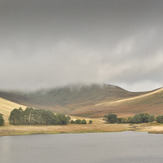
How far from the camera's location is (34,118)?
187 meters

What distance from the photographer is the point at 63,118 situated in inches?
7795

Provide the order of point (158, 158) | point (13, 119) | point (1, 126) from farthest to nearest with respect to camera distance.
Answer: point (13, 119) < point (1, 126) < point (158, 158)

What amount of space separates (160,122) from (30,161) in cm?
16082

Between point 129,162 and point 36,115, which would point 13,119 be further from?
point 129,162

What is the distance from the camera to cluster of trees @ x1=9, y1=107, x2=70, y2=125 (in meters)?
180

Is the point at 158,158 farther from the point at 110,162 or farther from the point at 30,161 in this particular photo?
the point at 30,161

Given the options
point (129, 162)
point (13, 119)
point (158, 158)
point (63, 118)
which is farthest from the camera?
point (63, 118)

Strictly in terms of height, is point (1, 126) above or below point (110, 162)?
above

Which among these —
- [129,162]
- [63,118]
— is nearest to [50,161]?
[129,162]

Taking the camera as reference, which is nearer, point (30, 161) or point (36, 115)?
point (30, 161)

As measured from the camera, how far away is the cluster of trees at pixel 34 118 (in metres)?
180

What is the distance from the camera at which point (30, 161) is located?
6162 centimetres

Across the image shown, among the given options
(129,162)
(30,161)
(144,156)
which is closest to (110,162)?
(129,162)

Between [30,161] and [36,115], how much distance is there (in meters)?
129
